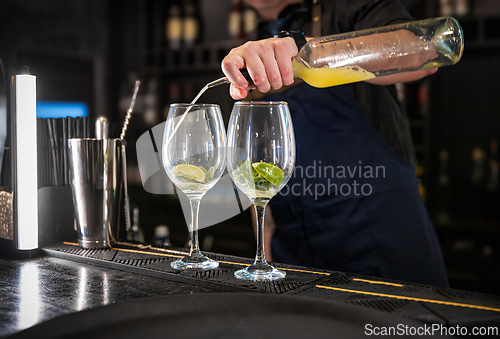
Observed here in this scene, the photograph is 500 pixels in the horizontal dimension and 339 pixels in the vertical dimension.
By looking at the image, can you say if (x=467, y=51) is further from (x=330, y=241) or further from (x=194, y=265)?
(x=194, y=265)

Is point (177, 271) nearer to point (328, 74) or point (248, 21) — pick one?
point (328, 74)

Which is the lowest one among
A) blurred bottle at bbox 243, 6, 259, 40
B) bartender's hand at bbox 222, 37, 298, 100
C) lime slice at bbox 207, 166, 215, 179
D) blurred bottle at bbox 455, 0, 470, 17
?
lime slice at bbox 207, 166, 215, 179

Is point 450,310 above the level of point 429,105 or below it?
below

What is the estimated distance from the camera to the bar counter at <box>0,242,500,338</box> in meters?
0.50

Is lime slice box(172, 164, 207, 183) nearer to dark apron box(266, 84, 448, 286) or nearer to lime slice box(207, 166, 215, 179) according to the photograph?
lime slice box(207, 166, 215, 179)

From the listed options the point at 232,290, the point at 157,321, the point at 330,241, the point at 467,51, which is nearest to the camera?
the point at 157,321

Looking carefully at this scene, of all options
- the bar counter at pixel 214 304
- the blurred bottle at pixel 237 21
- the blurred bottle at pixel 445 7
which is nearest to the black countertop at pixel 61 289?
the bar counter at pixel 214 304

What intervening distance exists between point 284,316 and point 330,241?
0.84 meters

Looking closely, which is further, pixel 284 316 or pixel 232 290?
pixel 232 290

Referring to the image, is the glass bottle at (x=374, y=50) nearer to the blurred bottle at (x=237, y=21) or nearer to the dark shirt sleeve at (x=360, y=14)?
the dark shirt sleeve at (x=360, y=14)

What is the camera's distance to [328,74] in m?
0.90

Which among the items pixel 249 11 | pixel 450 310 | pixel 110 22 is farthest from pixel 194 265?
pixel 110 22

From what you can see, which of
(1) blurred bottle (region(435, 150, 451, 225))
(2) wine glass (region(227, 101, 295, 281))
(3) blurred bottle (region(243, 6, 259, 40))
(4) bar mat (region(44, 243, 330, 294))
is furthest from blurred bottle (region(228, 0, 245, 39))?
(2) wine glass (region(227, 101, 295, 281))

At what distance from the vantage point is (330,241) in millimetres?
1344
